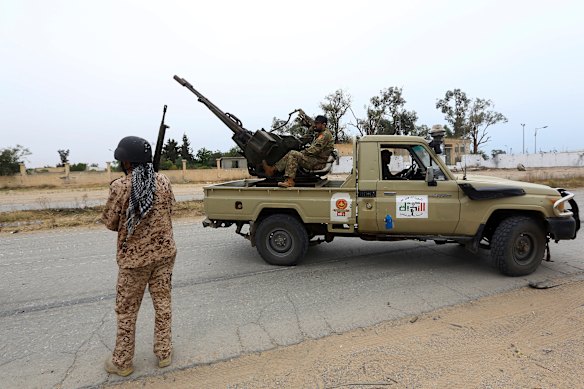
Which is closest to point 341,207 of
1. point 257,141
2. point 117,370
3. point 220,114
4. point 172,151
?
point 257,141

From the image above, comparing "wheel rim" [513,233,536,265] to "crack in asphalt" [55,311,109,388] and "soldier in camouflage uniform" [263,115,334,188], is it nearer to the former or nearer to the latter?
"soldier in camouflage uniform" [263,115,334,188]

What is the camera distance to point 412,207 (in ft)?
17.2

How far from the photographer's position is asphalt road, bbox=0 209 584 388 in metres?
3.27

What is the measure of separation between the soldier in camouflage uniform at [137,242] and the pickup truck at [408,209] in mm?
2724

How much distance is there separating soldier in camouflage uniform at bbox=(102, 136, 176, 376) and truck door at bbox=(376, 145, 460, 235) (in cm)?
325

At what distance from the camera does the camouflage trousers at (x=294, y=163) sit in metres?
5.96

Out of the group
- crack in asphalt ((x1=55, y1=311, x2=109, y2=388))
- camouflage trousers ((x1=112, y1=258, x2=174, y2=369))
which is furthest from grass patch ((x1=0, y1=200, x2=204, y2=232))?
camouflage trousers ((x1=112, y1=258, x2=174, y2=369))

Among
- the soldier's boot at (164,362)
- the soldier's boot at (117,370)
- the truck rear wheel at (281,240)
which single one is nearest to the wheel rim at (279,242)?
the truck rear wheel at (281,240)

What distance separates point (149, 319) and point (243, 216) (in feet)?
7.26

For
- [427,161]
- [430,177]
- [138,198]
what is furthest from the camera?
[427,161]

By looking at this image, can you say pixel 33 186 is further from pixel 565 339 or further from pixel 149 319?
pixel 565 339

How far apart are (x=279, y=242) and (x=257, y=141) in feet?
5.59

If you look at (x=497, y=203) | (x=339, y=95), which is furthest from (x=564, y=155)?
(x=497, y=203)

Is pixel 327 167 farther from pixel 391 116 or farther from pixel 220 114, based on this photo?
pixel 391 116
